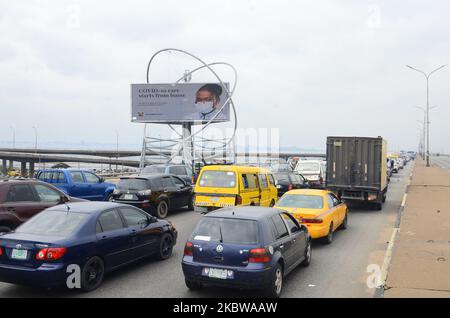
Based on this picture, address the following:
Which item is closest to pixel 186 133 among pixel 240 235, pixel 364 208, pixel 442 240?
pixel 364 208

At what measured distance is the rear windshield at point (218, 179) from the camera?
1438cm

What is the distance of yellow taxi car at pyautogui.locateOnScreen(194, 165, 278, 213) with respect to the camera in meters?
14.2

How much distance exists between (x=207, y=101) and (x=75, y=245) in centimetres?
4372

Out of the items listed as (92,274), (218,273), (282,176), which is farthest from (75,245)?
(282,176)

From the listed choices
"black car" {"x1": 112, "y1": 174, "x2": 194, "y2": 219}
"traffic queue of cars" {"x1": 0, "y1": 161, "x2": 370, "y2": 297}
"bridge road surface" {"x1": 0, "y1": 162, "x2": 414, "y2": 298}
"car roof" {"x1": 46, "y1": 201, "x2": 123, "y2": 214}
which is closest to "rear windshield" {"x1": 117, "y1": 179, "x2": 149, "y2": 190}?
"black car" {"x1": 112, "y1": 174, "x2": 194, "y2": 219}

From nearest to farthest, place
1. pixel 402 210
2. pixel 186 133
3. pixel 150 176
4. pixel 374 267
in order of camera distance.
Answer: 1. pixel 374 267
2. pixel 150 176
3. pixel 402 210
4. pixel 186 133

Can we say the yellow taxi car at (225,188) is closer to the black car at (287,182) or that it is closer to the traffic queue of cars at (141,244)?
the traffic queue of cars at (141,244)

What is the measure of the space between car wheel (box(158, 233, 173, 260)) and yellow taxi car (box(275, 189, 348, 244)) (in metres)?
3.19

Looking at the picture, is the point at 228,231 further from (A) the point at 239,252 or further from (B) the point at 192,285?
(B) the point at 192,285

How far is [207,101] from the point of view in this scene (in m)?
50.4

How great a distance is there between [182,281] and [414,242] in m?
6.39

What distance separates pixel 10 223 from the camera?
10.3 m

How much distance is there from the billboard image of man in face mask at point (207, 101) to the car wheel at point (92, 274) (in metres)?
42.5
